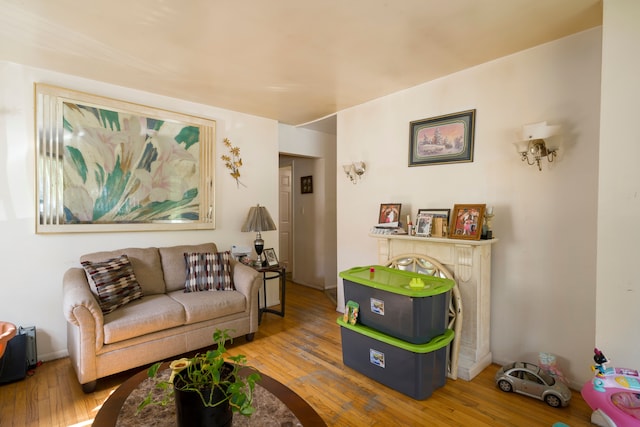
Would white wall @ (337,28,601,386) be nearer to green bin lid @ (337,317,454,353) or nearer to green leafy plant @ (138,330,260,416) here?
green bin lid @ (337,317,454,353)

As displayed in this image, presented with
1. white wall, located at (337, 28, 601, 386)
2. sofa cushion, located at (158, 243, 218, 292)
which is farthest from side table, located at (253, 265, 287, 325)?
white wall, located at (337, 28, 601, 386)

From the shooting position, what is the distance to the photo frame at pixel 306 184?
5.15m

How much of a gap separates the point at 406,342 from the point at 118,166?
2.99 meters

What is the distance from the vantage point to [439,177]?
115 inches

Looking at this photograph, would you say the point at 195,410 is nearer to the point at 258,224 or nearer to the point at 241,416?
the point at 241,416

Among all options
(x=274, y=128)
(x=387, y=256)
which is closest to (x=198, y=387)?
(x=387, y=256)

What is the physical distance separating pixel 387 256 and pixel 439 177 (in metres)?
0.89

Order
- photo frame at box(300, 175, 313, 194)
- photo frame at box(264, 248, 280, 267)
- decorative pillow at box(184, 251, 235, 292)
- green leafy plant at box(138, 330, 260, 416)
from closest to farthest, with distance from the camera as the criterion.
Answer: green leafy plant at box(138, 330, 260, 416), decorative pillow at box(184, 251, 235, 292), photo frame at box(264, 248, 280, 267), photo frame at box(300, 175, 313, 194)

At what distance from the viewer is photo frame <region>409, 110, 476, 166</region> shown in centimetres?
273

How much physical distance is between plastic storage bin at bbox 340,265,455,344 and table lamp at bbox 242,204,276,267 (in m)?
1.40

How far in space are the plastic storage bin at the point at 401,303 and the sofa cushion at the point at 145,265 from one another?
1777mm

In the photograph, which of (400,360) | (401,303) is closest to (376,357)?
(400,360)

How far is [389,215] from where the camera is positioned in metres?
3.20

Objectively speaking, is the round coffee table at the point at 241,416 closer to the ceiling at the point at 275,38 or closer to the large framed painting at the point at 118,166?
the large framed painting at the point at 118,166
